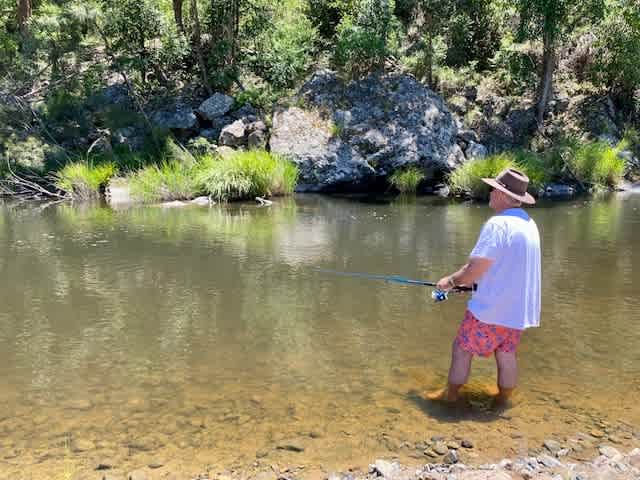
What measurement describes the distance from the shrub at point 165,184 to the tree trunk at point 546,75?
12128 mm

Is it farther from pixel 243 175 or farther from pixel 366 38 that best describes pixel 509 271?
pixel 366 38

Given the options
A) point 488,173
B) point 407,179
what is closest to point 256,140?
point 407,179

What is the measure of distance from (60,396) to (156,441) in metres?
1.09

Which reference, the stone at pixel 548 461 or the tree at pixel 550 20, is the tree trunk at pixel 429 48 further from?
the stone at pixel 548 461

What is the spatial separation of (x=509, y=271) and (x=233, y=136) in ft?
51.9

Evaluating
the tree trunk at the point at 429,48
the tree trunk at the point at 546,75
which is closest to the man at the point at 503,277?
the tree trunk at the point at 546,75

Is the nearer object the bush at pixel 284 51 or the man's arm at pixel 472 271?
the man's arm at pixel 472 271

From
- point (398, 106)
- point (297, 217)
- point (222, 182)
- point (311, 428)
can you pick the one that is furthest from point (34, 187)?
point (311, 428)

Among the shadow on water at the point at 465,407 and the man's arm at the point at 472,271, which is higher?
the man's arm at the point at 472,271

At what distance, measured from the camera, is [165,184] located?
16.5 m

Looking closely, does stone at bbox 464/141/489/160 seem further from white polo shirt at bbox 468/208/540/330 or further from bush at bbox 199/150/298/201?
white polo shirt at bbox 468/208/540/330

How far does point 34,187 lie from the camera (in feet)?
59.1

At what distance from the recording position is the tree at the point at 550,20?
19.0 m

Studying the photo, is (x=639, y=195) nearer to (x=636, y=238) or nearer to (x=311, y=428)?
(x=636, y=238)
